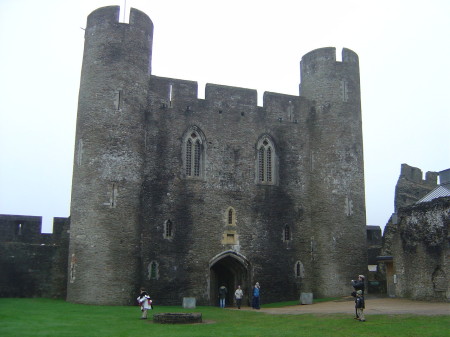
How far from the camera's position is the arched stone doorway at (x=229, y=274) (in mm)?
29547

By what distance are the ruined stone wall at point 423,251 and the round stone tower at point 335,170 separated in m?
3.44

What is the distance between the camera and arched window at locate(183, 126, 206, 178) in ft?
97.9

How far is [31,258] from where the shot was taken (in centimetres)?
2992

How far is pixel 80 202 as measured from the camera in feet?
88.8

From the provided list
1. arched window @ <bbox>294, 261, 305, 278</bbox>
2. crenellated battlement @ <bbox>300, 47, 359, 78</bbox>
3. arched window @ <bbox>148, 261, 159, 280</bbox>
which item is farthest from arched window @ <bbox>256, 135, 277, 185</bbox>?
arched window @ <bbox>148, 261, 159, 280</bbox>

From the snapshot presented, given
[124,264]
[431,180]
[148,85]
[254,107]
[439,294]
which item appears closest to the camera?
[439,294]

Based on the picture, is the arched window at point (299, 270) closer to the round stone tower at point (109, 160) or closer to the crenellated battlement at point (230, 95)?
the round stone tower at point (109, 160)

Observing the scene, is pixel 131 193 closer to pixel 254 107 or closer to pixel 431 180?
pixel 254 107

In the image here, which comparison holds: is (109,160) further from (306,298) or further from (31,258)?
(306,298)

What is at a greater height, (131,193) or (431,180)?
(431,180)

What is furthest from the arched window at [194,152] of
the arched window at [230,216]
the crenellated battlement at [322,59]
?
the crenellated battlement at [322,59]

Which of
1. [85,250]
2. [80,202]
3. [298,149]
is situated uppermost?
[298,149]

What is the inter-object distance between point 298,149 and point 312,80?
4.73 m

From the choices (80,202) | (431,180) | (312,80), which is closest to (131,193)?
(80,202)
